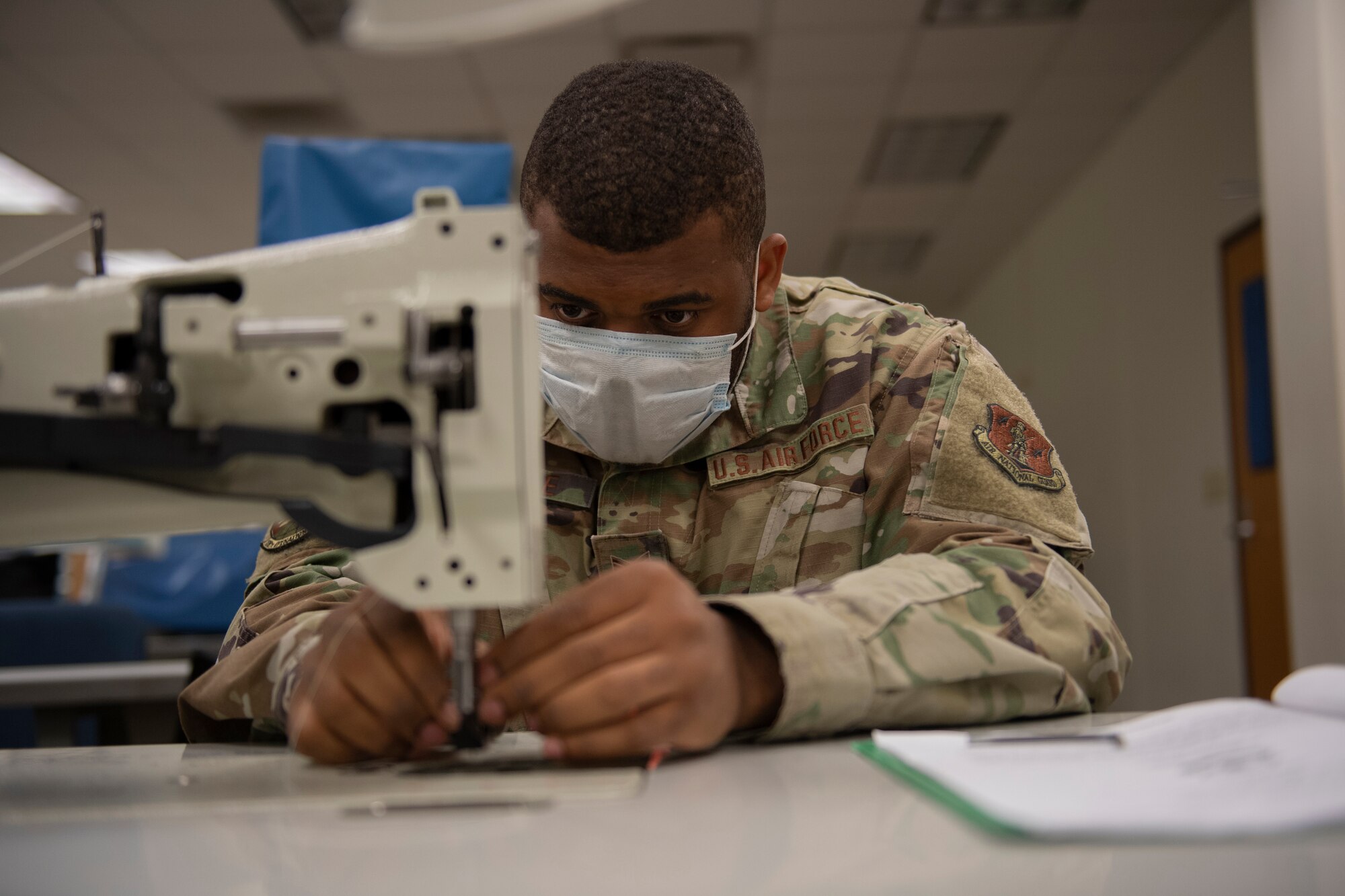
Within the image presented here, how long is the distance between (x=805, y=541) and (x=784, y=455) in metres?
0.12

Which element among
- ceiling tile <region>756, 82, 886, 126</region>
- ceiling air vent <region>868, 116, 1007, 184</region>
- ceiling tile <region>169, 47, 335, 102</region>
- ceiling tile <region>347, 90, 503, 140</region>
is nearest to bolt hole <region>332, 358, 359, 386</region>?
ceiling tile <region>169, 47, 335, 102</region>

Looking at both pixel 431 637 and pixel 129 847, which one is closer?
pixel 129 847

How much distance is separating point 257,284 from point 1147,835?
72 cm

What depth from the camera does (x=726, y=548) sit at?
1389 millimetres

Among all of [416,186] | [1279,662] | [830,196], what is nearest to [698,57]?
[830,196]

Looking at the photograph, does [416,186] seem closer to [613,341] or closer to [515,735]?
[613,341]

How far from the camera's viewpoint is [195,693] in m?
1.09

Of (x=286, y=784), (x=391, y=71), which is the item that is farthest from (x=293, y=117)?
(x=286, y=784)

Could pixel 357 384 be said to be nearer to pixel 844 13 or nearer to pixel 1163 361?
pixel 844 13

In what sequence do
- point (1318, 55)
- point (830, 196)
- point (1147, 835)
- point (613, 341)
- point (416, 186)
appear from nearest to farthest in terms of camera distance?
1. point (1147, 835)
2. point (613, 341)
3. point (416, 186)
4. point (1318, 55)
5. point (830, 196)

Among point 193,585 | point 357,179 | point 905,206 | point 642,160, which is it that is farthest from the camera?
point 905,206

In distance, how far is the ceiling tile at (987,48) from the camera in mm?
4285

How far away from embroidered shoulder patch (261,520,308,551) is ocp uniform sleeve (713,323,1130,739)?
60cm

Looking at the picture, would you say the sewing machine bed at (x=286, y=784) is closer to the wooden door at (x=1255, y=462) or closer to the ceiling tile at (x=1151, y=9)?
the wooden door at (x=1255, y=462)
